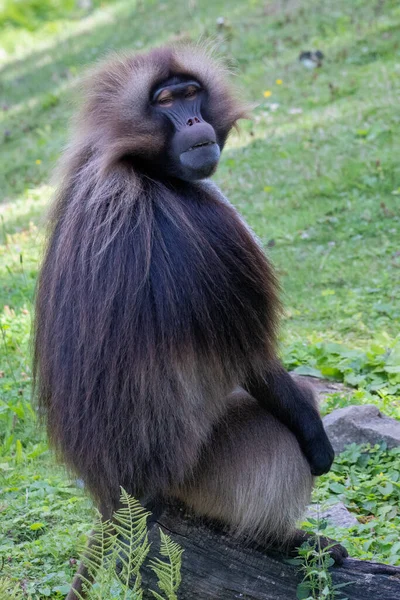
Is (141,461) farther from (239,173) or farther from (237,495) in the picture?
(239,173)

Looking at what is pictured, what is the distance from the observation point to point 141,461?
319cm

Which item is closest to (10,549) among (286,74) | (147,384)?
(147,384)

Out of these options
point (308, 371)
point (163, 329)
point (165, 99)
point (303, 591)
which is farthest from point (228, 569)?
point (308, 371)

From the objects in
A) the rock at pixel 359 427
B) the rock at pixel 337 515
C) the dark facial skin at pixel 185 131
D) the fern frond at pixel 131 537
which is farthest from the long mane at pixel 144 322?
the rock at pixel 359 427

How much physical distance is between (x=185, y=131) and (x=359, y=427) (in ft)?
6.24

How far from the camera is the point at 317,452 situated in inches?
139

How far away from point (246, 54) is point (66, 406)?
8.72 m

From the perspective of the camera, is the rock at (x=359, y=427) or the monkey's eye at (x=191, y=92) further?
the rock at (x=359, y=427)

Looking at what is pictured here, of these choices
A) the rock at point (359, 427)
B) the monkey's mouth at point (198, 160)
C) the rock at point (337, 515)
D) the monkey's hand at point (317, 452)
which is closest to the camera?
the monkey's mouth at point (198, 160)

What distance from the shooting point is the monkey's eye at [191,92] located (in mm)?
3518

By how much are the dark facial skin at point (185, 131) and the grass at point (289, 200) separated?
72 centimetres

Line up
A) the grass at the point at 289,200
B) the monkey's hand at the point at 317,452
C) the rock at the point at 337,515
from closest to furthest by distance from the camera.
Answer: the monkey's hand at the point at 317,452 → the rock at the point at 337,515 → the grass at the point at 289,200

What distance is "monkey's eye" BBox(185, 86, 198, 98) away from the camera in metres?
3.52

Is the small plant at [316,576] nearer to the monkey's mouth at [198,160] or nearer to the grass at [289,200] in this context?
the grass at [289,200]
